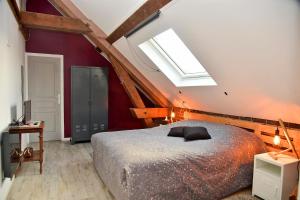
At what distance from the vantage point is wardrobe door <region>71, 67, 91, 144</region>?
15.9 ft

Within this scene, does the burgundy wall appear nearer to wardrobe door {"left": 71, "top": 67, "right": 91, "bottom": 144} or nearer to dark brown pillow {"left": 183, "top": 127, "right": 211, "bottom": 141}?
wardrobe door {"left": 71, "top": 67, "right": 91, "bottom": 144}

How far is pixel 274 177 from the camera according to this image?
2383 millimetres

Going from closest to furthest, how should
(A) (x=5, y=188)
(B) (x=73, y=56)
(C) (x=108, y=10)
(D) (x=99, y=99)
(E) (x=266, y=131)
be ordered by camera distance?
(A) (x=5, y=188) < (E) (x=266, y=131) < (C) (x=108, y=10) < (D) (x=99, y=99) < (B) (x=73, y=56)

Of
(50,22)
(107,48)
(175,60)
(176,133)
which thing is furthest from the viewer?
(107,48)

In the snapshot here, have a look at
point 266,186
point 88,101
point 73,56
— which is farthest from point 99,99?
point 266,186

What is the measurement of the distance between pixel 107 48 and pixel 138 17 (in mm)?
1471

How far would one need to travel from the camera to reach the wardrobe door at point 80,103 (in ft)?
15.9

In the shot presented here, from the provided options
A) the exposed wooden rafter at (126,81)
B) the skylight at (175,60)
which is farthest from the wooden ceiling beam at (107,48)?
the skylight at (175,60)

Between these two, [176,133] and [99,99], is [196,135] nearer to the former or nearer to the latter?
[176,133]

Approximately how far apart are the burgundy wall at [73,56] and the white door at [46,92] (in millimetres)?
190

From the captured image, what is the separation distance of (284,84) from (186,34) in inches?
48.0

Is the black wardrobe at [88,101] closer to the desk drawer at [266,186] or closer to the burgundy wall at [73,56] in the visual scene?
the burgundy wall at [73,56]

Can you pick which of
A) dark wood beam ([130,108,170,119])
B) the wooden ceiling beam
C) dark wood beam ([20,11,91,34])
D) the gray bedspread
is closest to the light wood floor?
the gray bedspread

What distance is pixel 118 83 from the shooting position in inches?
225
